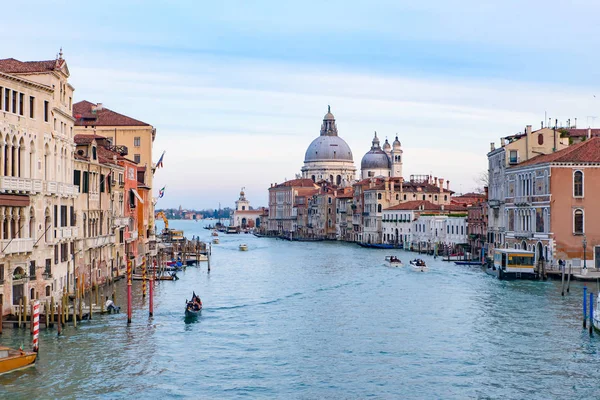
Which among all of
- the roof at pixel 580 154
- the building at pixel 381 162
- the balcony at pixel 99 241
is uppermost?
the building at pixel 381 162

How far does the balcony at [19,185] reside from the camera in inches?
749

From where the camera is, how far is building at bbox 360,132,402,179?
11331 cm

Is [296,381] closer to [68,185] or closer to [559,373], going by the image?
[559,373]

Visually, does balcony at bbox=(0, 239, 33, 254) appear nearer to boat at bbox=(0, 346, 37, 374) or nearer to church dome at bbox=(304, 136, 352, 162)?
boat at bbox=(0, 346, 37, 374)

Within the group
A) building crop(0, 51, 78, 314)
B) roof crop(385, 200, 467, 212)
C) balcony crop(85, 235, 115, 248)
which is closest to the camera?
building crop(0, 51, 78, 314)

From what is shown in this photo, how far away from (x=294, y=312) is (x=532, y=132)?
18.9 meters

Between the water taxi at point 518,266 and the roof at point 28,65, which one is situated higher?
the roof at point 28,65

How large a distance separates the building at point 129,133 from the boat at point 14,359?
25.1 metres

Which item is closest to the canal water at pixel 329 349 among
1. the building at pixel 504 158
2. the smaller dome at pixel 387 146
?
the building at pixel 504 158

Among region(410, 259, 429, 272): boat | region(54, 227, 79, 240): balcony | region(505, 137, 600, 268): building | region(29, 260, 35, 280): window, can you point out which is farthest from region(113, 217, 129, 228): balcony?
region(505, 137, 600, 268): building

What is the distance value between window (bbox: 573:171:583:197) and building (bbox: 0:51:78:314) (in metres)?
19.9

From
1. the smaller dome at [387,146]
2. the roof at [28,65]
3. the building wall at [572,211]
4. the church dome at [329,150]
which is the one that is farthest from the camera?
the church dome at [329,150]

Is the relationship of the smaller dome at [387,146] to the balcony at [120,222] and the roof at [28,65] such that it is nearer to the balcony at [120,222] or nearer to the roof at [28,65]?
the balcony at [120,222]

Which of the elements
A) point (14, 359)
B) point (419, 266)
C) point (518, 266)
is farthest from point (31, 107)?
point (419, 266)
